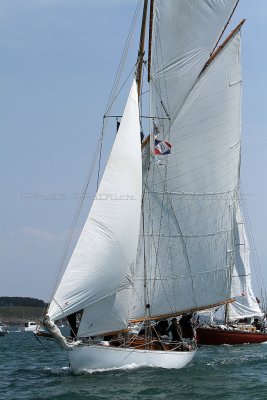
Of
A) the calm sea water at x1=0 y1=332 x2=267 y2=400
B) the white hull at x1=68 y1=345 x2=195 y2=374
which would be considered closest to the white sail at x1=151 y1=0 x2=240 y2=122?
the white hull at x1=68 y1=345 x2=195 y2=374

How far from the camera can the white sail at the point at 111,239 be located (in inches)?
1249

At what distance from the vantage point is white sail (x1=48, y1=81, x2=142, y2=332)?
3173 cm

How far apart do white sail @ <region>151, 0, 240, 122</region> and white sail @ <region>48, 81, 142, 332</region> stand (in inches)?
174

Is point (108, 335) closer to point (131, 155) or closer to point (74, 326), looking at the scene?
point (74, 326)

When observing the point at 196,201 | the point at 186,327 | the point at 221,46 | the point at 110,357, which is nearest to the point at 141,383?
the point at 110,357

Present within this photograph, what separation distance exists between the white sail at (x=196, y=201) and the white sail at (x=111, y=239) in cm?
391

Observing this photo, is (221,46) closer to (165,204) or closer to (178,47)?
(178,47)

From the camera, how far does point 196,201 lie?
40094 mm


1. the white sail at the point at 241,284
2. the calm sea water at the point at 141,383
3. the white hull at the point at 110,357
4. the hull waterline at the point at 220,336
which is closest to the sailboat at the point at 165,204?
the white hull at the point at 110,357

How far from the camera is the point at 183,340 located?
38.2 m

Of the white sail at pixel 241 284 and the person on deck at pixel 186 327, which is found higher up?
the white sail at pixel 241 284

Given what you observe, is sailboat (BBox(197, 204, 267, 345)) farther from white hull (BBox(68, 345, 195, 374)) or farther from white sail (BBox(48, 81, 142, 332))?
white sail (BBox(48, 81, 142, 332))

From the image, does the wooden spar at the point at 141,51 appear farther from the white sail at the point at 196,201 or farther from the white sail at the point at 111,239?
the white sail at the point at 196,201

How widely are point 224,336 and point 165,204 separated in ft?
85.0
